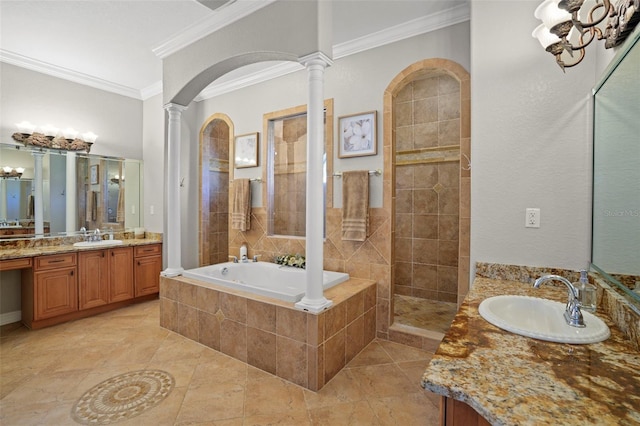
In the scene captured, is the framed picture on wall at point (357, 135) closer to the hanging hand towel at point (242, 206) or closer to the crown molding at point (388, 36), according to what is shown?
the crown molding at point (388, 36)

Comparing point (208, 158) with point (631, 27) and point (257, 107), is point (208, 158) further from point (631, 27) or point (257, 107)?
point (631, 27)

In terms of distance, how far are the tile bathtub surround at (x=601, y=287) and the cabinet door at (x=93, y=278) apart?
12.9ft

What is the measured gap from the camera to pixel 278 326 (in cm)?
225

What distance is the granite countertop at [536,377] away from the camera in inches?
28.2

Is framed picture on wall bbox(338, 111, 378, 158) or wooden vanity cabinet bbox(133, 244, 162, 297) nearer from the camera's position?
framed picture on wall bbox(338, 111, 378, 158)

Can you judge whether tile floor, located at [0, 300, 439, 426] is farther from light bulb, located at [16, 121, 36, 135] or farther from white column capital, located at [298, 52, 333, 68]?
white column capital, located at [298, 52, 333, 68]

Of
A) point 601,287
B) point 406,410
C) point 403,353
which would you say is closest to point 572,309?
point 601,287

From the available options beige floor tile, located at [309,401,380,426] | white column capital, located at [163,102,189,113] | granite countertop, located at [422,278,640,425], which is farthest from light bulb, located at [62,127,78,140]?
granite countertop, located at [422,278,640,425]

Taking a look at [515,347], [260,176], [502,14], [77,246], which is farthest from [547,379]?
[77,246]

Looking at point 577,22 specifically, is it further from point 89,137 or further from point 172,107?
point 89,137

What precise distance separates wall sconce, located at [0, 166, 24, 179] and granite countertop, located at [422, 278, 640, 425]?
4508 millimetres

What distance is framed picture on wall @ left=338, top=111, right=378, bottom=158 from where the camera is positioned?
115 inches

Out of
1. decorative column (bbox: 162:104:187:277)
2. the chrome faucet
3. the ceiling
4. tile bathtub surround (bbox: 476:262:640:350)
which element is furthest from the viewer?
decorative column (bbox: 162:104:187:277)

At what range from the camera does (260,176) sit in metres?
3.79
